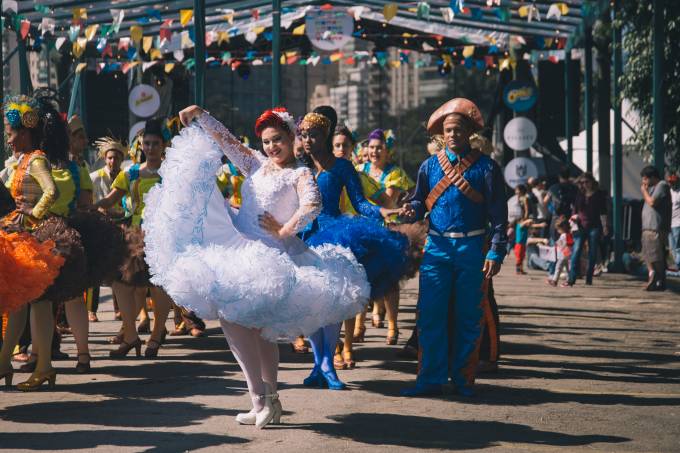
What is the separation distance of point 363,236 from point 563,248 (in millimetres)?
13013

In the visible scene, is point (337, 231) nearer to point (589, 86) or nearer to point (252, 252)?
point (252, 252)

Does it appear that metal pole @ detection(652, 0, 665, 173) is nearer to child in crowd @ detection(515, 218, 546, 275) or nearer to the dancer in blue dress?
child in crowd @ detection(515, 218, 546, 275)

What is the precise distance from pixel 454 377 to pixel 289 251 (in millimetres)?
1986

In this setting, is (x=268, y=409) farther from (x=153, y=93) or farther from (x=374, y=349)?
(x=153, y=93)

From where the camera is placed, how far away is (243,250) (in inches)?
285

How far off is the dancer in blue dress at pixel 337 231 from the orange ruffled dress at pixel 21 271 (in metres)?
1.85

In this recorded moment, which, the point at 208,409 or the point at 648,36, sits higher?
the point at 648,36

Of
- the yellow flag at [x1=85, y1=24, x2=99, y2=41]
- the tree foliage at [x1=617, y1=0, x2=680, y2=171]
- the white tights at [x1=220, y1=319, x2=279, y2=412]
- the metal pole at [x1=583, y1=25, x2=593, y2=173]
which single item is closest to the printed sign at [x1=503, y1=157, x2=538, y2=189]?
the metal pole at [x1=583, y1=25, x2=593, y2=173]

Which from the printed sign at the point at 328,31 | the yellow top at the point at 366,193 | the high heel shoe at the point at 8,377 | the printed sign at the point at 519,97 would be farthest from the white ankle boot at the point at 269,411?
the printed sign at the point at 519,97

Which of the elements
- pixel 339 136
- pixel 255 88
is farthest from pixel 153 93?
pixel 255 88

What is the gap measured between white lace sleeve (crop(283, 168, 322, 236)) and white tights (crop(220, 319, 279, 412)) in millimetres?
688

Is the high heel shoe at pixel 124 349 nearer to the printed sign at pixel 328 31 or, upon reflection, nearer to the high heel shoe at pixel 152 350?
the high heel shoe at pixel 152 350

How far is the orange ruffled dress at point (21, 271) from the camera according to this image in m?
7.76

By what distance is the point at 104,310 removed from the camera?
16156 millimetres
